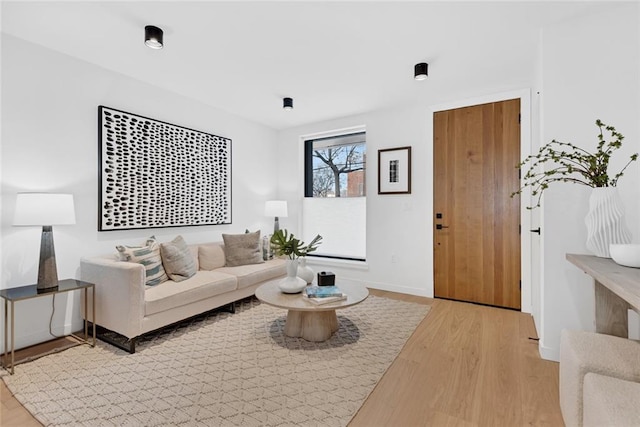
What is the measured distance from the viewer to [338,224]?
4680mm

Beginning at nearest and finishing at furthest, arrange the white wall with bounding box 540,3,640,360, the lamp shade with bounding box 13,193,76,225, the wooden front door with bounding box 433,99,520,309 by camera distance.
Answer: the white wall with bounding box 540,3,640,360, the lamp shade with bounding box 13,193,76,225, the wooden front door with bounding box 433,99,520,309

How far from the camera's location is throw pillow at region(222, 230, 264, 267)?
143 inches

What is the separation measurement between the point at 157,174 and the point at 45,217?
A: 47.6 inches

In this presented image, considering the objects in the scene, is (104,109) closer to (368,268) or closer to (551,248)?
(368,268)

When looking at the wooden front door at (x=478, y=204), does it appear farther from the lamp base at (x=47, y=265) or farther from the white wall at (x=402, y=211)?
the lamp base at (x=47, y=265)

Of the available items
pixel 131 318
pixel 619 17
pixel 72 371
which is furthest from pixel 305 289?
pixel 619 17

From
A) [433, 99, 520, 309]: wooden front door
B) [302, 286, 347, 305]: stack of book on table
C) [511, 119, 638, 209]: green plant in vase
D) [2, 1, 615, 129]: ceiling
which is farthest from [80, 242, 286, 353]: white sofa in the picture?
[511, 119, 638, 209]: green plant in vase

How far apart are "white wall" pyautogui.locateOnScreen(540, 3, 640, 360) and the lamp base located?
3.75 m

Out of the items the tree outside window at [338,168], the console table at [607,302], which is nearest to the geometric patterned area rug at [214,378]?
the console table at [607,302]

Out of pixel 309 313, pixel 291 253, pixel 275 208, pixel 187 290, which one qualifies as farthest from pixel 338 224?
pixel 187 290

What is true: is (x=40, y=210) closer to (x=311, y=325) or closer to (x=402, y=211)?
(x=311, y=325)

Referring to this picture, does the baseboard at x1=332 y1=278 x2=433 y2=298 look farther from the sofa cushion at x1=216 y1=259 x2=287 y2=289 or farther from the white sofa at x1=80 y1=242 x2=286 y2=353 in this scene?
the white sofa at x1=80 y1=242 x2=286 y2=353

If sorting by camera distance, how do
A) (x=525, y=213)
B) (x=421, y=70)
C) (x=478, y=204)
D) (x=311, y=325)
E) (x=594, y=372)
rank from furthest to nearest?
(x=478, y=204)
(x=525, y=213)
(x=421, y=70)
(x=311, y=325)
(x=594, y=372)

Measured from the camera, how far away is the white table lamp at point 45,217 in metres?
2.14
